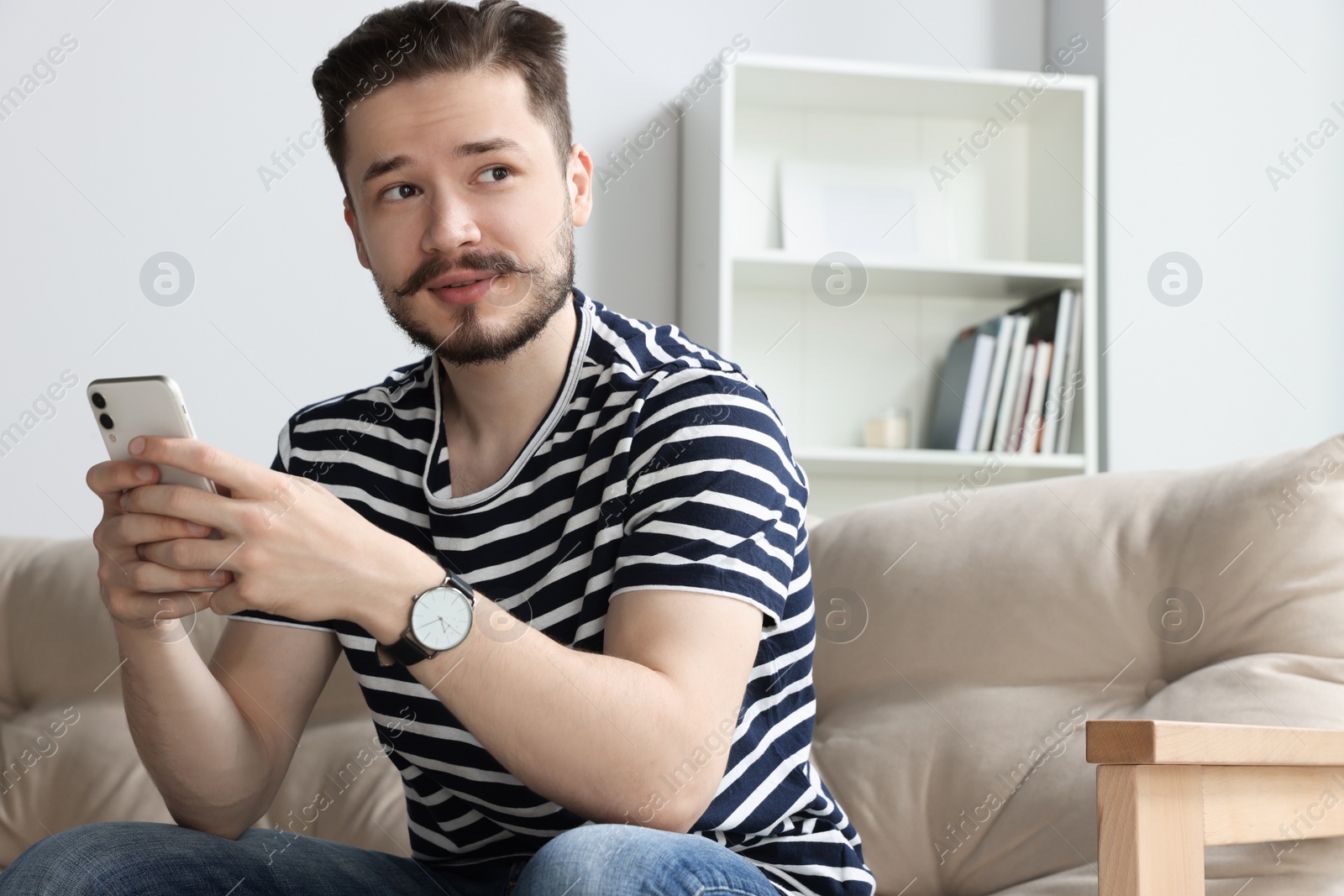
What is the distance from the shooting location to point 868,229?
2354mm

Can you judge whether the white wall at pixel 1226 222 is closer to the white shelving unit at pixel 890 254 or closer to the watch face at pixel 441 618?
the white shelving unit at pixel 890 254

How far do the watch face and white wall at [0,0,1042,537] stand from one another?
151 cm

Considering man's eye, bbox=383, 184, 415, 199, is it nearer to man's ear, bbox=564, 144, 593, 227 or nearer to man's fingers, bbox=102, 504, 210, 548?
man's ear, bbox=564, 144, 593, 227

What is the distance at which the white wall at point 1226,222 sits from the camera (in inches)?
91.1

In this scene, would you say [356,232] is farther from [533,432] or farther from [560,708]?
[560,708]

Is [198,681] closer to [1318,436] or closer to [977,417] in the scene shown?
[977,417]

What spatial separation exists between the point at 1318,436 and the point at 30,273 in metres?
2.50

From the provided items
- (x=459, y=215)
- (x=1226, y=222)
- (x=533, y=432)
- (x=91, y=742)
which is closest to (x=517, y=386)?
(x=533, y=432)

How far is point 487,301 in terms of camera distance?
1032mm

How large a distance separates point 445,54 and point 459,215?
157 mm

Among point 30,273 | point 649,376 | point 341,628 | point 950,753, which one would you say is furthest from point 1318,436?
point 30,273

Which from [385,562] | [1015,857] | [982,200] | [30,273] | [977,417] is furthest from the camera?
[982,200]

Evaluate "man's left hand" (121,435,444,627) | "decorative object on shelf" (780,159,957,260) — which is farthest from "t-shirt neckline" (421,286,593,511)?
"decorative object on shelf" (780,159,957,260)

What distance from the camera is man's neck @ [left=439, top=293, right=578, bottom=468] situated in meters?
1.06
